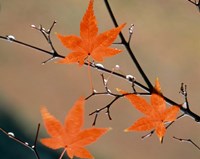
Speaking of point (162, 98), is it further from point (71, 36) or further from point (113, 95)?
point (71, 36)

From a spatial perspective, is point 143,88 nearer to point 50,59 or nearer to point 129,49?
point 129,49

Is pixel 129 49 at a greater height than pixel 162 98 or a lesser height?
greater

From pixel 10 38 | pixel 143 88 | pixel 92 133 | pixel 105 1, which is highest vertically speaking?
pixel 105 1

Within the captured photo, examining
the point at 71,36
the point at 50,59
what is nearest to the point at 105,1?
the point at 71,36

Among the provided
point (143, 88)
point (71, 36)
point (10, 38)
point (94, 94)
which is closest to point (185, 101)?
point (143, 88)

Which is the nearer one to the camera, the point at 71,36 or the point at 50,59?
the point at 71,36

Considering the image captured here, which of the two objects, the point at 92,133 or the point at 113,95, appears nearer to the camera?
the point at 92,133

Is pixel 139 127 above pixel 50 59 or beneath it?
beneath

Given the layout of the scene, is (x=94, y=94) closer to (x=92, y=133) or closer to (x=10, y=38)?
(x=92, y=133)
